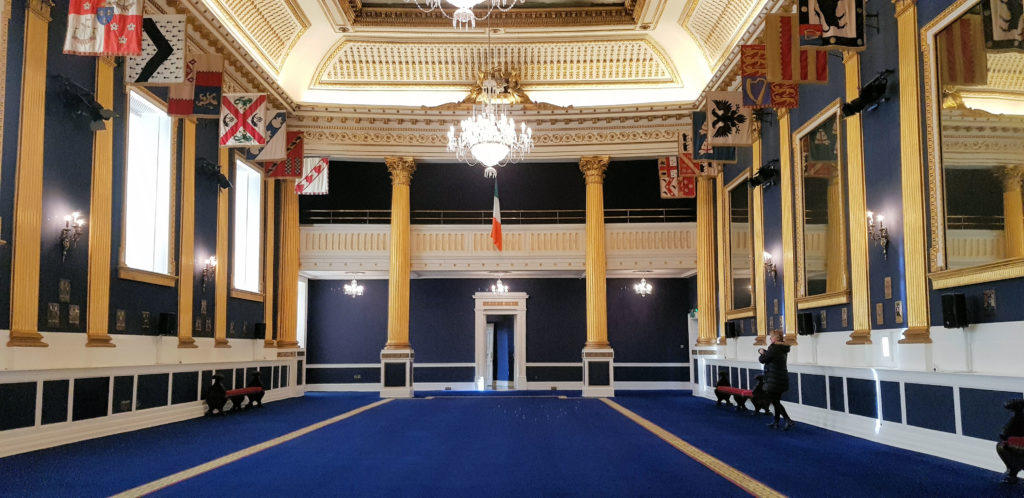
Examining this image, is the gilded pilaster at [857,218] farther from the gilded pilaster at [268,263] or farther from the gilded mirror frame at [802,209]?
the gilded pilaster at [268,263]

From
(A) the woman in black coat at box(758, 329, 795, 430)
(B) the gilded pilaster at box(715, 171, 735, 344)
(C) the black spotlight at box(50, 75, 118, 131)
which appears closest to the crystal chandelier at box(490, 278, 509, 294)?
(B) the gilded pilaster at box(715, 171, 735, 344)

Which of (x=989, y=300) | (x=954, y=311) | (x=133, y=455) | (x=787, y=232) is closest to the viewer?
(x=989, y=300)

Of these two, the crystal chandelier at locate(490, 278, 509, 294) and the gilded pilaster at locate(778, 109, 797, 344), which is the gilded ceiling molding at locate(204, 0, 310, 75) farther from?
the gilded pilaster at locate(778, 109, 797, 344)

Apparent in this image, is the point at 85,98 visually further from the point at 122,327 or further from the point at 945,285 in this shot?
the point at 945,285

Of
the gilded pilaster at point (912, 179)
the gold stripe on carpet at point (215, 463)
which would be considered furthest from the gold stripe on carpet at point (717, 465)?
the gold stripe on carpet at point (215, 463)

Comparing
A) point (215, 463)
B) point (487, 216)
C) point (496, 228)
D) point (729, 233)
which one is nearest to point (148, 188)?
point (215, 463)

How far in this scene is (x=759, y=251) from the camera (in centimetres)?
1451

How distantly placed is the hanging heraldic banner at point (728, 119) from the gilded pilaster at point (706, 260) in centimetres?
511

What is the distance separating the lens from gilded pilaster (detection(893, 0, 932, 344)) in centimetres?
866

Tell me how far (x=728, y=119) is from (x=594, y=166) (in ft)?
19.7

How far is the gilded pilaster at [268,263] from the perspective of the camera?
56.4 feet

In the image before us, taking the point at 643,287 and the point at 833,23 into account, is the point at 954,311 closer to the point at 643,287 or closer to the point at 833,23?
the point at 833,23

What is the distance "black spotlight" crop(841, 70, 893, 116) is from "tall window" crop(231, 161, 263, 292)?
1167 centimetres

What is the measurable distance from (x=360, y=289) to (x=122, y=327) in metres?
10.2
